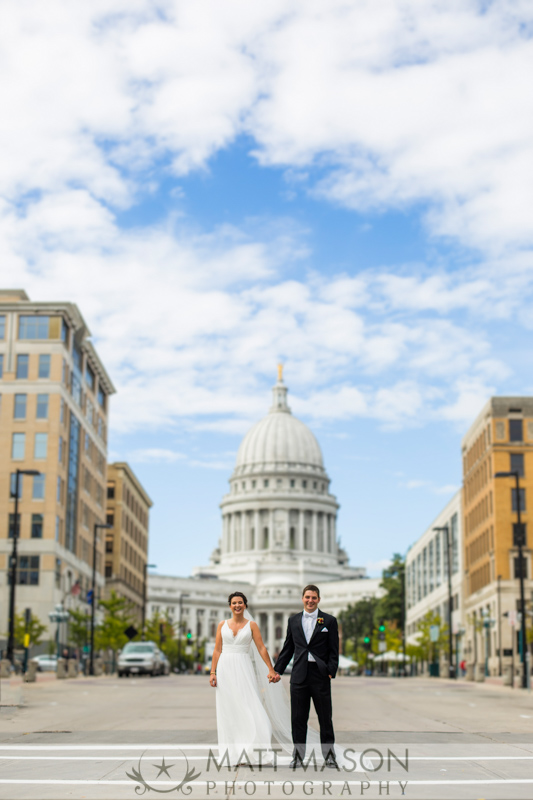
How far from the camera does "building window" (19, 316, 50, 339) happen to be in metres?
80.4

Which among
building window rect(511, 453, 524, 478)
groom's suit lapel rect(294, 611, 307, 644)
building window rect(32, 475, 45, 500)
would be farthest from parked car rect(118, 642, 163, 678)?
groom's suit lapel rect(294, 611, 307, 644)

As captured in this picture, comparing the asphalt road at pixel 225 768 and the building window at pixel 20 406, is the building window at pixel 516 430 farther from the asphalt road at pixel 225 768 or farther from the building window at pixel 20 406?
the asphalt road at pixel 225 768

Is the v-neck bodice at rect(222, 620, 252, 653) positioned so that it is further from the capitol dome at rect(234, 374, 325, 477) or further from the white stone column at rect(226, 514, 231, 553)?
the white stone column at rect(226, 514, 231, 553)

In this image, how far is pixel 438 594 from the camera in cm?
9769

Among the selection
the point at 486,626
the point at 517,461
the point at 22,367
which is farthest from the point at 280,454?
the point at 486,626

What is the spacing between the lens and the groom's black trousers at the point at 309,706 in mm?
11438

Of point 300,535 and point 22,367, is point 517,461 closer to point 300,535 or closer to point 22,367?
point 22,367

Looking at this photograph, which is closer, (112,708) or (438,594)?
(112,708)

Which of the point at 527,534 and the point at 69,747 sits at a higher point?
the point at 527,534

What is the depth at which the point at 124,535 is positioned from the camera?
114 m

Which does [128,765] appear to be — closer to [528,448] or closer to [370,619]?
[528,448]

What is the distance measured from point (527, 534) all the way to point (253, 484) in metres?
124

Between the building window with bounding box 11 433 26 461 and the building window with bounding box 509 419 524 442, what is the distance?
34497 millimetres

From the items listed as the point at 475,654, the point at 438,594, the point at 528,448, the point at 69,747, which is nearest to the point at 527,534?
the point at 528,448
